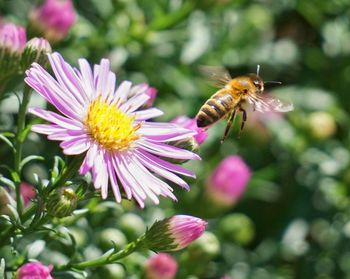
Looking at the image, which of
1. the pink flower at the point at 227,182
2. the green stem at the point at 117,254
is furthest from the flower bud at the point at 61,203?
the pink flower at the point at 227,182

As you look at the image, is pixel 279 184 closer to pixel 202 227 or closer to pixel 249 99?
pixel 249 99

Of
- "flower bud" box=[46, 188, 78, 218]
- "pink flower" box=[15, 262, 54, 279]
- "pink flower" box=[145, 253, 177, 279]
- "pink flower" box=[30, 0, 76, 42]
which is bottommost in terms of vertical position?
"pink flower" box=[15, 262, 54, 279]

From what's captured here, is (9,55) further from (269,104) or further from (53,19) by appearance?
(269,104)

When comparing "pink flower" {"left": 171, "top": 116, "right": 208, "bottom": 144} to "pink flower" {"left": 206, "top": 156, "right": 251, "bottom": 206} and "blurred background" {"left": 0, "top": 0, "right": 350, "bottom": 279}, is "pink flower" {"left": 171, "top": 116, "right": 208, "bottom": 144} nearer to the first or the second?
"blurred background" {"left": 0, "top": 0, "right": 350, "bottom": 279}

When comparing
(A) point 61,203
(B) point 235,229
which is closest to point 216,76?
(B) point 235,229

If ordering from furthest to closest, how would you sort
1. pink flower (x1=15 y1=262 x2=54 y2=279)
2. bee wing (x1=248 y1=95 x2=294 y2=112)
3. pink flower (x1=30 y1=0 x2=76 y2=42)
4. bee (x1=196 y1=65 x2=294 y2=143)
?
1. pink flower (x1=30 y1=0 x2=76 y2=42)
2. bee wing (x1=248 y1=95 x2=294 y2=112)
3. bee (x1=196 y1=65 x2=294 y2=143)
4. pink flower (x1=15 y1=262 x2=54 y2=279)

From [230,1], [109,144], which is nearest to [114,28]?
[230,1]

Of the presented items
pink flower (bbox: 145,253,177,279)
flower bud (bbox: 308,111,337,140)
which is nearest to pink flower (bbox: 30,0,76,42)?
pink flower (bbox: 145,253,177,279)
